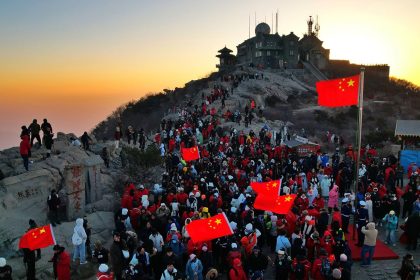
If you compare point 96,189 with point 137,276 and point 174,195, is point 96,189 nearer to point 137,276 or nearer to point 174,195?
point 174,195

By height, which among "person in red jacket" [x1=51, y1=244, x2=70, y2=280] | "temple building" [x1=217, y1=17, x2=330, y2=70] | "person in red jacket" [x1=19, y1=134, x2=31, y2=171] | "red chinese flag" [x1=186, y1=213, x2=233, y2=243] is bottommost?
"person in red jacket" [x1=51, y1=244, x2=70, y2=280]

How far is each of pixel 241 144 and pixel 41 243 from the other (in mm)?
16805

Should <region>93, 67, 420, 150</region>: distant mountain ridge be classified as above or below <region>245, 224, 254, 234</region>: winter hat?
above

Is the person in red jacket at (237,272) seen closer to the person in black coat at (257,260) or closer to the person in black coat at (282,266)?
the person in black coat at (257,260)

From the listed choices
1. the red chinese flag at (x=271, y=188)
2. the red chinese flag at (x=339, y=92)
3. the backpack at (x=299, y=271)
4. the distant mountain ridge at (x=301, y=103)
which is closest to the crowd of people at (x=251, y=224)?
the backpack at (x=299, y=271)

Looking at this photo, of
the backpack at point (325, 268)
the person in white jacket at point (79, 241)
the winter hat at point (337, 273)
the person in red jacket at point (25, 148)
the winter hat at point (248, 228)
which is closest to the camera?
the winter hat at point (337, 273)

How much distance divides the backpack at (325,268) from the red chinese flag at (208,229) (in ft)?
8.38

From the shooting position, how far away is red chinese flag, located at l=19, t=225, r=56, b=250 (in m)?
11.7

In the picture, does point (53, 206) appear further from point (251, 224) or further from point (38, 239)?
point (251, 224)

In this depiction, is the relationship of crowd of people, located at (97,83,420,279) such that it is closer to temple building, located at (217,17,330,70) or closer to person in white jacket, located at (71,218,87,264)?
person in white jacket, located at (71,218,87,264)

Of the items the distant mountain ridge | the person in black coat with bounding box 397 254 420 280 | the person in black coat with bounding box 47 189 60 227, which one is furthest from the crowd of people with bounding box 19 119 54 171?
the distant mountain ridge

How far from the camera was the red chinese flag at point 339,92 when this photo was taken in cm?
1382

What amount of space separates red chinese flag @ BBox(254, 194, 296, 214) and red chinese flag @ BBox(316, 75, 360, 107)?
345 centimetres

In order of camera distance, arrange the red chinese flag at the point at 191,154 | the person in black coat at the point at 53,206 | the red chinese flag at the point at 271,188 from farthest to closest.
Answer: the red chinese flag at the point at 191,154, the person in black coat at the point at 53,206, the red chinese flag at the point at 271,188
